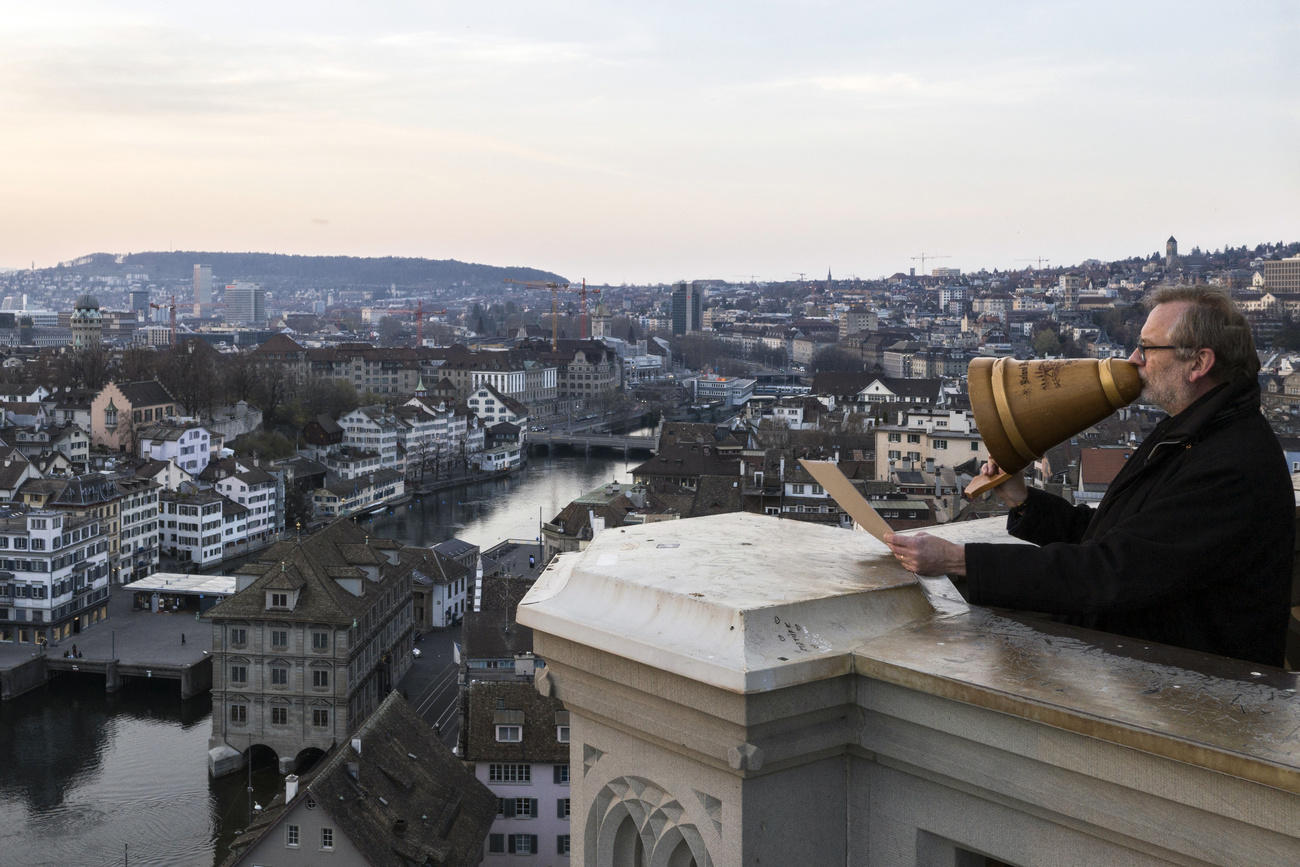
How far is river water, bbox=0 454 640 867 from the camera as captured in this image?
8.34 m

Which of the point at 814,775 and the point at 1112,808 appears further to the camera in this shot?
the point at 814,775

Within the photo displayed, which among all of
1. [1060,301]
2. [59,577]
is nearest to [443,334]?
[1060,301]

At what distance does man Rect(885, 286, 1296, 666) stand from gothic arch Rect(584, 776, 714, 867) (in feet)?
0.87

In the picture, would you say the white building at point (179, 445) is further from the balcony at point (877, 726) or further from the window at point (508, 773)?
the balcony at point (877, 726)

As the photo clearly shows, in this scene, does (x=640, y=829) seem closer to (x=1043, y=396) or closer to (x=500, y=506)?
(x=1043, y=396)

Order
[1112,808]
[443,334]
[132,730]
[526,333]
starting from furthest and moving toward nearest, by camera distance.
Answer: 1. [443,334]
2. [526,333]
3. [132,730]
4. [1112,808]

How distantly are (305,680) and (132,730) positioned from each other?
205cm

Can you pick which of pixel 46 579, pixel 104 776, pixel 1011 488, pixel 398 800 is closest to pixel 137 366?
pixel 46 579

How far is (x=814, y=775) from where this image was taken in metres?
0.86

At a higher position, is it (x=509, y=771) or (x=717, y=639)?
(x=717, y=639)

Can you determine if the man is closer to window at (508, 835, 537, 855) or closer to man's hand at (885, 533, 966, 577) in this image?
man's hand at (885, 533, 966, 577)

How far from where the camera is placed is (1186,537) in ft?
2.83

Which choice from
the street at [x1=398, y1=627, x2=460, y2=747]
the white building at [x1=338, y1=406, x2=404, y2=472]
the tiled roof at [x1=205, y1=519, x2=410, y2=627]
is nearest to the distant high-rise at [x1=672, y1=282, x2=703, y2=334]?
the white building at [x1=338, y1=406, x2=404, y2=472]

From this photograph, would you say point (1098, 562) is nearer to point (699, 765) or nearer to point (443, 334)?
point (699, 765)
